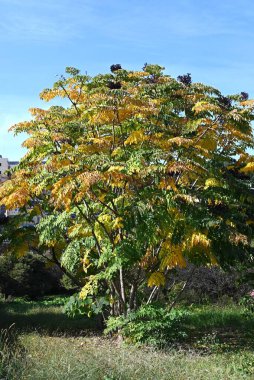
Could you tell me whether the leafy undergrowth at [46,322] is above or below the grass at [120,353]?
below

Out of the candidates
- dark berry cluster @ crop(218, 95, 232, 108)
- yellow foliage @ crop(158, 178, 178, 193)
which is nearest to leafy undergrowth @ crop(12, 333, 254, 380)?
yellow foliage @ crop(158, 178, 178, 193)

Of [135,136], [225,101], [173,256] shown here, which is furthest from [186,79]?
[173,256]

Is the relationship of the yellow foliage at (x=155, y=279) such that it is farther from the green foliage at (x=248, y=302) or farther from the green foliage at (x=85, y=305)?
the green foliage at (x=248, y=302)

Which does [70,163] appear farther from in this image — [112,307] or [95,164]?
[112,307]

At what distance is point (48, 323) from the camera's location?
Result: 1288cm

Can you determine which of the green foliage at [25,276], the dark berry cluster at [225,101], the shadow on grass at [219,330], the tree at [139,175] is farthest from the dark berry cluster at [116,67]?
the green foliage at [25,276]

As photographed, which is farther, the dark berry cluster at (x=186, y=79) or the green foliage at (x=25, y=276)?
the green foliage at (x=25, y=276)

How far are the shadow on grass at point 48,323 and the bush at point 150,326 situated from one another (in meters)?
2.01

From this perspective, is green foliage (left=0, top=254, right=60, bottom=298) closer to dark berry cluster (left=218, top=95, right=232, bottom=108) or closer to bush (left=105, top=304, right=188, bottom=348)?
bush (left=105, top=304, right=188, bottom=348)

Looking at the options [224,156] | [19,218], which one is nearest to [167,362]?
[224,156]

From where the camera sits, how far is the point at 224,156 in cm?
1020

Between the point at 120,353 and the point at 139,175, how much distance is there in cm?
278

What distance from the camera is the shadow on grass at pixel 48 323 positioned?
1178cm

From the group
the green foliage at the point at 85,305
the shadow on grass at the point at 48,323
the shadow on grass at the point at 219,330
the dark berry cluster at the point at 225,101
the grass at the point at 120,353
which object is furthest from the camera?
the shadow on grass at the point at 48,323
